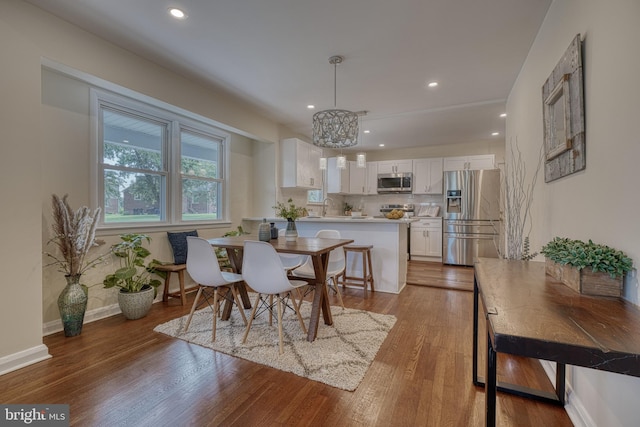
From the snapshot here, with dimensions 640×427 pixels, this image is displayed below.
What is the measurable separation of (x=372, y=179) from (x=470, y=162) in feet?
6.98

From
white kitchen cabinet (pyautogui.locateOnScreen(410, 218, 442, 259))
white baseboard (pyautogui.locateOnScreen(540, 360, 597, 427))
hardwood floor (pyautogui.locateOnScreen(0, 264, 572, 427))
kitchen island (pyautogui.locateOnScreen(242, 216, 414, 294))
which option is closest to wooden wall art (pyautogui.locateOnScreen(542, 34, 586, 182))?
white baseboard (pyautogui.locateOnScreen(540, 360, 597, 427))

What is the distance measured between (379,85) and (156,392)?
3.59m

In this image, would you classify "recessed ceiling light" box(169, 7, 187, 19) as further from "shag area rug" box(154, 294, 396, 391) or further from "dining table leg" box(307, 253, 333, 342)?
"shag area rug" box(154, 294, 396, 391)

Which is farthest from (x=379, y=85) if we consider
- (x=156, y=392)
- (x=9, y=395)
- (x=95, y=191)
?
(x=9, y=395)

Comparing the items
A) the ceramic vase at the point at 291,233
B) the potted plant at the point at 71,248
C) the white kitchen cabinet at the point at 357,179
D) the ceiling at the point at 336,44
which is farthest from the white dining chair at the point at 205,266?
the white kitchen cabinet at the point at 357,179

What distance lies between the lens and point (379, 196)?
717 cm

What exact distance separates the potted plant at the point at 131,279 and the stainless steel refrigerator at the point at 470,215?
5.19 m

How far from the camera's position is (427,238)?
19.8 ft

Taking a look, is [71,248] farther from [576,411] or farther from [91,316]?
[576,411]

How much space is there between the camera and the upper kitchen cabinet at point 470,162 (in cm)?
570

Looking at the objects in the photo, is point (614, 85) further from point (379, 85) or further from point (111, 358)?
point (111, 358)

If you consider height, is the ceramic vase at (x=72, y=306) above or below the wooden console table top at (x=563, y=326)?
below

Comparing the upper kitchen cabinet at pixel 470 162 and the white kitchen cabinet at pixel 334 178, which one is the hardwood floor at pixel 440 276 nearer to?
the upper kitchen cabinet at pixel 470 162

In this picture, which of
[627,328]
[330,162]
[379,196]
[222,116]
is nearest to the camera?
[627,328]
